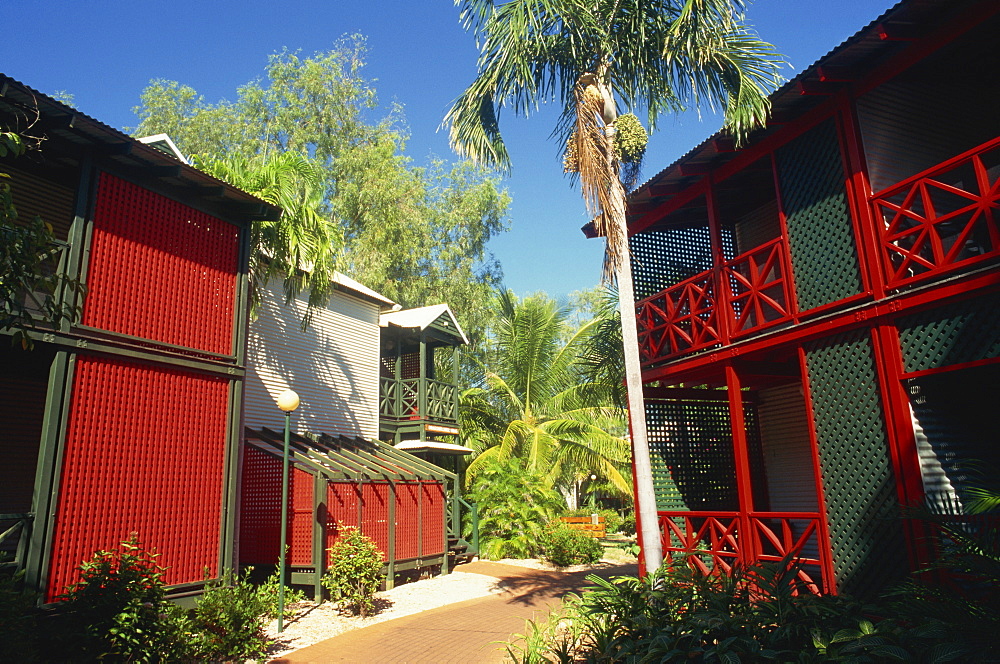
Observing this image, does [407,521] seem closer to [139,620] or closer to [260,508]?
[260,508]

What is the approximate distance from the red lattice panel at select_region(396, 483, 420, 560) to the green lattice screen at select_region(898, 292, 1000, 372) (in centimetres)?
1065

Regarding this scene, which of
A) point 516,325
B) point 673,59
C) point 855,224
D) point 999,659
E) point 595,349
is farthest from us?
point 516,325

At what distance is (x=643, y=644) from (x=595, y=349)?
31.1 feet

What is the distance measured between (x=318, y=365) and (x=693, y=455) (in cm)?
979

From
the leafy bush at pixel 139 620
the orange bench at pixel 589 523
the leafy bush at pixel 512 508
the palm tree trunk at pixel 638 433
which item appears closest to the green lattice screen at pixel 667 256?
the palm tree trunk at pixel 638 433

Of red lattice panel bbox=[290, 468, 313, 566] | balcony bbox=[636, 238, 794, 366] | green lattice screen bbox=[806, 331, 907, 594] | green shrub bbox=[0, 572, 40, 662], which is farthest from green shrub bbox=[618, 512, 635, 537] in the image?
green shrub bbox=[0, 572, 40, 662]

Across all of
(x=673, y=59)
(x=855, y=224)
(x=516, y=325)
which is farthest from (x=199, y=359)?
(x=516, y=325)

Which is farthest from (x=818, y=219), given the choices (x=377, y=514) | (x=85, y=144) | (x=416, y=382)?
(x=416, y=382)

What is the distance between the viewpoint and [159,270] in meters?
10.3

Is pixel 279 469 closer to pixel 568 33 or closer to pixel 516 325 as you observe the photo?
pixel 568 33

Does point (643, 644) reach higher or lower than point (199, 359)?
lower

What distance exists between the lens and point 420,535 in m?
16.0

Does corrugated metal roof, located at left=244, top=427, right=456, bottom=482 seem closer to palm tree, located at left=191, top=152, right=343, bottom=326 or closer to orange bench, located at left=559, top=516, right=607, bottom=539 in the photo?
palm tree, located at left=191, top=152, right=343, bottom=326

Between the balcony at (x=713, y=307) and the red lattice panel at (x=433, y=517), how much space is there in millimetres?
6968
